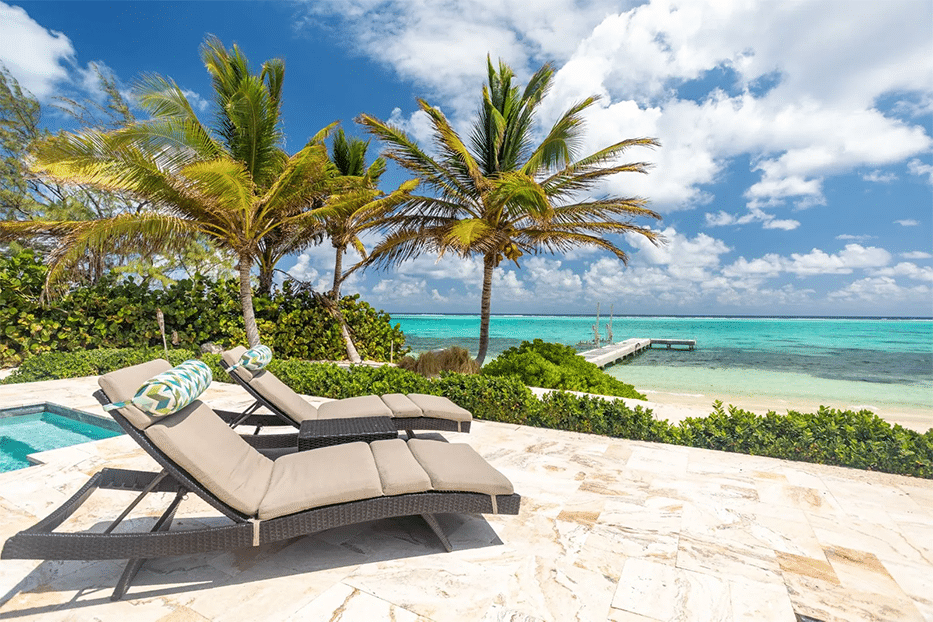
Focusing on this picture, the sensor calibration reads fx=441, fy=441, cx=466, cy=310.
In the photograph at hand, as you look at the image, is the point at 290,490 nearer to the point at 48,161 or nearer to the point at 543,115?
the point at 48,161

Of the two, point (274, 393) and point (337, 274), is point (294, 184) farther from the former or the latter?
point (274, 393)

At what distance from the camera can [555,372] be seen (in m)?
8.01

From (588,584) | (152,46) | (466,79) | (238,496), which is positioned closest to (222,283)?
(152,46)

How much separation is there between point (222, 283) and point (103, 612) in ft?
35.3

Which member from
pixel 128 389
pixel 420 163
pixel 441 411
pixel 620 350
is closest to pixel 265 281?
pixel 420 163

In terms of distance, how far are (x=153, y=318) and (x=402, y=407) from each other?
9.66 m

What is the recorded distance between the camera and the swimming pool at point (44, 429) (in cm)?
523

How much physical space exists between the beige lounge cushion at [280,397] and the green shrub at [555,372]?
447 centimetres

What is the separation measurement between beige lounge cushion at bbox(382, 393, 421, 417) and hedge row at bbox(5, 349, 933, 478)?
61.9 inches

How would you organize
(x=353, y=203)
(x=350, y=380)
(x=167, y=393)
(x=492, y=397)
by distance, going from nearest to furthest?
(x=167, y=393) < (x=492, y=397) < (x=350, y=380) < (x=353, y=203)

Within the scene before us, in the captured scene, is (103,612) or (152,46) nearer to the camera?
(103,612)

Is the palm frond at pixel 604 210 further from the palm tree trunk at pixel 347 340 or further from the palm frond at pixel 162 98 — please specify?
the palm frond at pixel 162 98

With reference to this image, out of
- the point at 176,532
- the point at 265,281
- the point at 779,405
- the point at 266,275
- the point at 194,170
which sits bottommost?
the point at 779,405

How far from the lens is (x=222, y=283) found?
11.5 m
